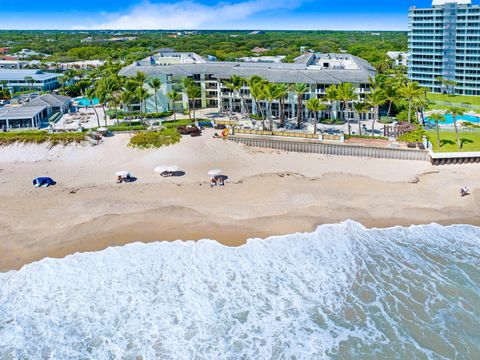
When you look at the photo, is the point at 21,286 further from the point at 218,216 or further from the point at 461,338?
the point at 461,338

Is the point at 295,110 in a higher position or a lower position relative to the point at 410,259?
higher

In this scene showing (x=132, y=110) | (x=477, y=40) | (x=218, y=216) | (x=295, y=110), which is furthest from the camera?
(x=477, y=40)

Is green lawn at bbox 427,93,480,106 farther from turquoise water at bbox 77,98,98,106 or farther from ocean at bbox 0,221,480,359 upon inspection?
turquoise water at bbox 77,98,98,106

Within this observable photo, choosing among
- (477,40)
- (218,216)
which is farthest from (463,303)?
(477,40)

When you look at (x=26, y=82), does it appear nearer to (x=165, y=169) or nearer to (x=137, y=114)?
(x=137, y=114)

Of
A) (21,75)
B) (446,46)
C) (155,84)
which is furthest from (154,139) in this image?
(446,46)

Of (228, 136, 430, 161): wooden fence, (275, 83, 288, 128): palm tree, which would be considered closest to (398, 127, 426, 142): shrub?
(228, 136, 430, 161): wooden fence

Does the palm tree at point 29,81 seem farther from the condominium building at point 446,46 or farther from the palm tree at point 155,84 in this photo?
the condominium building at point 446,46

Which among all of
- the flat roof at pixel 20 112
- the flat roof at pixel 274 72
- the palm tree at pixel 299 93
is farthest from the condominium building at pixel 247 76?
the flat roof at pixel 20 112
